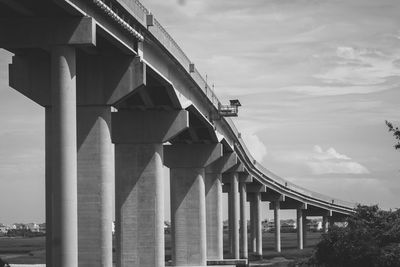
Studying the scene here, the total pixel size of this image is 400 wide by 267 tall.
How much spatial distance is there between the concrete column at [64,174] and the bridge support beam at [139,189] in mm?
24735

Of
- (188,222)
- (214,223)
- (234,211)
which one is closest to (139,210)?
(188,222)

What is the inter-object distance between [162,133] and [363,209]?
15.5m

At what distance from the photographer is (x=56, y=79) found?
1510 inches

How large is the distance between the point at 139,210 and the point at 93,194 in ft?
60.2

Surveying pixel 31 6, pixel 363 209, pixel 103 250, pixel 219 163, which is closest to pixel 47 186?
pixel 103 250

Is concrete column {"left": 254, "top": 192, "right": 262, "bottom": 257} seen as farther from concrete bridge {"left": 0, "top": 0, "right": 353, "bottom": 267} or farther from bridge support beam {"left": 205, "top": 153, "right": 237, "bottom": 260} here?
concrete bridge {"left": 0, "top": 0, "right": 353, "bottom": 267}

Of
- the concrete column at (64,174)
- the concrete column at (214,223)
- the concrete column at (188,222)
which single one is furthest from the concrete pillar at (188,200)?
the concrete column at (64,174)

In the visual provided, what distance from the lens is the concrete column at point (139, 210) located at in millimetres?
62625

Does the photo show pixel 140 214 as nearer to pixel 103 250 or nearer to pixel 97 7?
pixel 103 250

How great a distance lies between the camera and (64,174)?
123 ft

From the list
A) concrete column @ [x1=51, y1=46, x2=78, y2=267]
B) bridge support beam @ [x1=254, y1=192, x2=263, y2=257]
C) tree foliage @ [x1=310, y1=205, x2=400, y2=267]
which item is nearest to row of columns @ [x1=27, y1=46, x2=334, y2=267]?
concrete column @ [x1=51, y1=46, x2=78, y2=267]

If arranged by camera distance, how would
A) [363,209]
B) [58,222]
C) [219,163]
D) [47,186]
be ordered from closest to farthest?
[58,222]
[47,186]
[363,209]
[219,163]

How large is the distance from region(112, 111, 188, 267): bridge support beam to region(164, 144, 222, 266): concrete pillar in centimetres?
2334

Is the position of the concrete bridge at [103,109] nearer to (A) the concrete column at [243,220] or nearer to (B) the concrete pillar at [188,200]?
(B) the concrete pillar at [188,200]
